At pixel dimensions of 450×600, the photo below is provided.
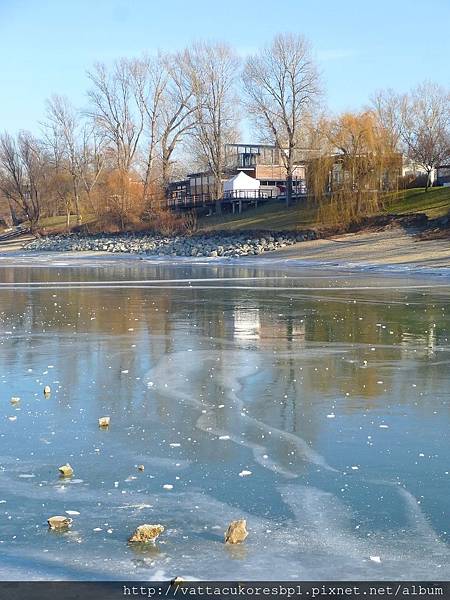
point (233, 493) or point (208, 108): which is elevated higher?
point (208, 108)

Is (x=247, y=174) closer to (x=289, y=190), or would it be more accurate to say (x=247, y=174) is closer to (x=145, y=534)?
(x=289, y=190)

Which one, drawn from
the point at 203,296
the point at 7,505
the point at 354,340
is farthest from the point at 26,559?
the point at 203,296

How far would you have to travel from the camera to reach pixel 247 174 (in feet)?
293

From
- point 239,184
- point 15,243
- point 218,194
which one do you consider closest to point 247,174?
point 239,184

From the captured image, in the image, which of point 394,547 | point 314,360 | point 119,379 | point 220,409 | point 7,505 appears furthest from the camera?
point 314,360

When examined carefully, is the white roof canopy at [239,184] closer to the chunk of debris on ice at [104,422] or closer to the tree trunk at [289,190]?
the tree trunk at [289,190]

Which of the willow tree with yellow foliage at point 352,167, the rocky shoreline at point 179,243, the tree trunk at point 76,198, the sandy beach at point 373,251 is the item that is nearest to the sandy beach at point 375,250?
the sandy beach at point 373,251

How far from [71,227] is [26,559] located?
78643 mm

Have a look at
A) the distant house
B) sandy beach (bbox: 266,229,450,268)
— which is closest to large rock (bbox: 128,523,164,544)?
sandy beach (bbox: 266,229,450,268)

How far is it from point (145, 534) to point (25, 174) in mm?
99448

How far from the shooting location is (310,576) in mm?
5129

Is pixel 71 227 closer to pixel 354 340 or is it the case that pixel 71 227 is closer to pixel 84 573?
pixel 354 340

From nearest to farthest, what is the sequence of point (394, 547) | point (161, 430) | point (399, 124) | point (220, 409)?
Answer: 1. point (394, 547)
2. point (161, 430)
3. point (220, 409)
4. point (399, 124)

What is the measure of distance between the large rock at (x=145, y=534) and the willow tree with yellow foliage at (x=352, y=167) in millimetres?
50567
